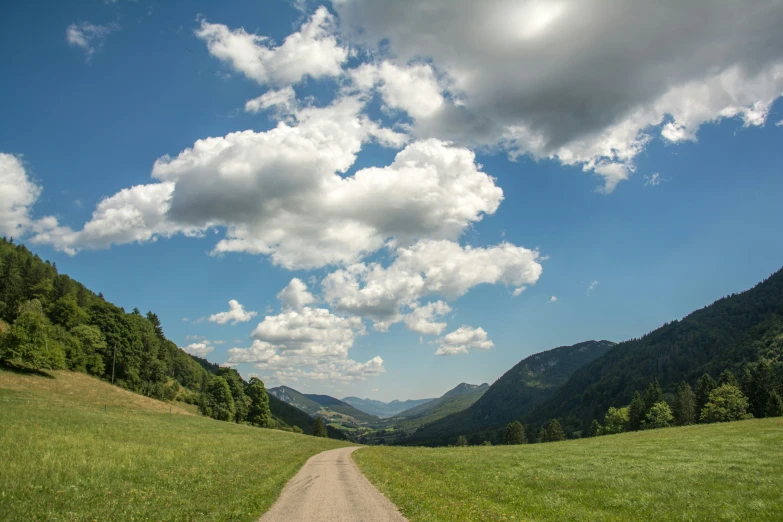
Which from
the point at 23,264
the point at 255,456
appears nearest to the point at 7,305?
the point at 23,264

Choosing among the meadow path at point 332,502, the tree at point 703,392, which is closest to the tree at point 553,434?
the tree at point 703,392

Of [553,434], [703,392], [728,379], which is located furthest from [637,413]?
[553,434]

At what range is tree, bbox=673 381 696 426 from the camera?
300 feet

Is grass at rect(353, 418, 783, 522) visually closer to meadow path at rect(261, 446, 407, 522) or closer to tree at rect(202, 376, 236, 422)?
meadow path at rect(261, 446, 407, 522)

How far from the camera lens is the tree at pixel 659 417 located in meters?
93.2

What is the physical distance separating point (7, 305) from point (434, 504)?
12329 centimetres

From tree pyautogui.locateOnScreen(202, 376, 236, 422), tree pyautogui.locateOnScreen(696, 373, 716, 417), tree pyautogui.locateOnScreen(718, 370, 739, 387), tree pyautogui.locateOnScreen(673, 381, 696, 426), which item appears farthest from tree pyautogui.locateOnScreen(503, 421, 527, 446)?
tree pyautogui.locateOnScreen(202, 376, 236, 422)

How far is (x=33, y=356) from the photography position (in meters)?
64.4

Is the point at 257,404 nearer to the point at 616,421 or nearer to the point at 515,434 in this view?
the point at 515,434

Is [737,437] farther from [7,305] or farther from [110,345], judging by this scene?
[7,305]

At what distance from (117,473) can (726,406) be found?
109030mm

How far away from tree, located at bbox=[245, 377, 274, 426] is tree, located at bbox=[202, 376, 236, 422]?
10.2 metres

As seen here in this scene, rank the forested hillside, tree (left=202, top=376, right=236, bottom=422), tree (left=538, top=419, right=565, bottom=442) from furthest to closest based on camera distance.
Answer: tree (left=538, top=419, right=565, bottom=442)
tree (left=202, top=376, right=236, bottom=422)
the forested hillside

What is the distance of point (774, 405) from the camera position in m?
75.1
